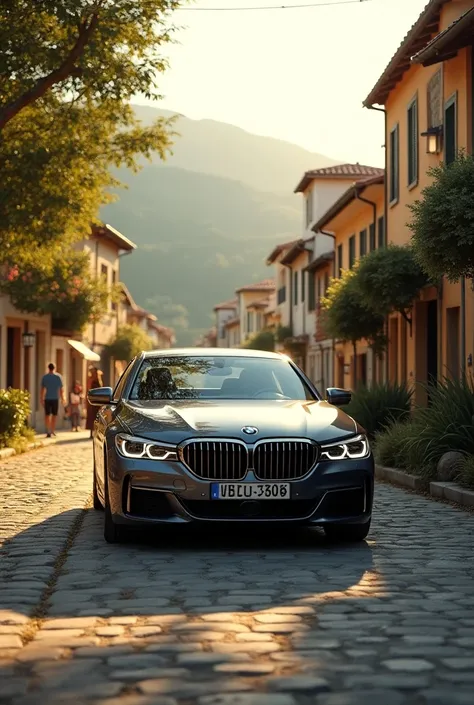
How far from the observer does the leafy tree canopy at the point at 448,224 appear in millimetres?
14492

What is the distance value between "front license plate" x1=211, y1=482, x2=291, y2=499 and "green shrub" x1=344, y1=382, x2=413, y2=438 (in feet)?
38.7

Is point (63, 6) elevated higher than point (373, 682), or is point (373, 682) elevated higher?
point (63, 6)

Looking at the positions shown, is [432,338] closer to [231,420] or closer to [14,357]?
[231,420]

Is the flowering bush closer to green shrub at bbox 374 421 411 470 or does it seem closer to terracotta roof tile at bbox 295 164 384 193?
terracotta roof tile at bbox 295 164 384 193

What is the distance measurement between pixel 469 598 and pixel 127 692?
2710 millimetres

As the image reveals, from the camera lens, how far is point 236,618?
5988 mm

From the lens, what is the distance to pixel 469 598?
6652 mm

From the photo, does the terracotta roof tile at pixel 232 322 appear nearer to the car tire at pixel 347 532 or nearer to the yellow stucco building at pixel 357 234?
the yellow stucco building at pixel 357 234

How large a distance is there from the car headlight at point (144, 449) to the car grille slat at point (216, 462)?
11 cm

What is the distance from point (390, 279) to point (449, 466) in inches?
356

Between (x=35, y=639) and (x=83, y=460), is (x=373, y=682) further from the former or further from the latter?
(x=83, y=460)

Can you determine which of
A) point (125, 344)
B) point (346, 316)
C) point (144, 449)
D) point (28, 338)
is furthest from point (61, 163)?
point (125, 344)

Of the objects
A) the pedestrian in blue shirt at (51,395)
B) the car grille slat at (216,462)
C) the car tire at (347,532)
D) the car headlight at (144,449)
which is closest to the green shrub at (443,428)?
the car tire at (347,532)

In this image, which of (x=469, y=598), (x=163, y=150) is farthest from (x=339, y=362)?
(x=469, y=598)
